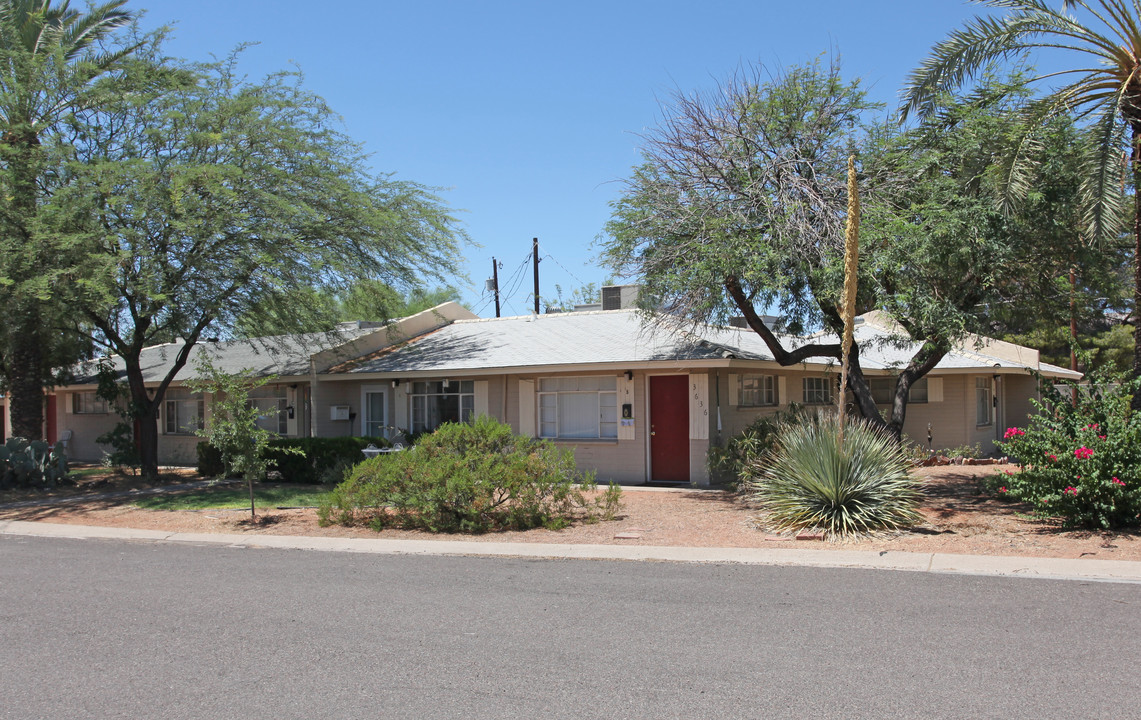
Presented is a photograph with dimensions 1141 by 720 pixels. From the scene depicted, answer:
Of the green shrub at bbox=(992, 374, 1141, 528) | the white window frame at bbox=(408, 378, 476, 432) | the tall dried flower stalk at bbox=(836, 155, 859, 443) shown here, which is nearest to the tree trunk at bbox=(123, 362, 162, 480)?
the white window frame at bbox=(408, 378, 476, 432)

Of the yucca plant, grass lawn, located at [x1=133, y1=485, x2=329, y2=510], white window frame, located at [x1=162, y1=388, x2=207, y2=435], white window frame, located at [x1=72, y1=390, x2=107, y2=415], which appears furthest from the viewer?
white window frame, located at [x1=72, y1=390, x2=107, y2=415]

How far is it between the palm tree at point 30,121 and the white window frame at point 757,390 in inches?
538

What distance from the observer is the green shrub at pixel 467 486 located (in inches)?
521

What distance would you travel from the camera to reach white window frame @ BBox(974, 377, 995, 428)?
24.5 m

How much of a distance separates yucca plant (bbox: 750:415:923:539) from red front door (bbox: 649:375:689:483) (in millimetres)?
5522

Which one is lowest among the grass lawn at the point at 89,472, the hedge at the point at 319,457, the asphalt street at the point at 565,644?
the grass lawn at the point at 89,472

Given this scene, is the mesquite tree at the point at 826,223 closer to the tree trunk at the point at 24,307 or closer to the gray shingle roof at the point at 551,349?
the gray shingle roof at the point at 551,349

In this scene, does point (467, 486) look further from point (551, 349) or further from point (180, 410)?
point (180, 410)

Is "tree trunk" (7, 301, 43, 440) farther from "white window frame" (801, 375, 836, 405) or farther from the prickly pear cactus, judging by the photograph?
"white window frame" (801, 375, 836, 405)

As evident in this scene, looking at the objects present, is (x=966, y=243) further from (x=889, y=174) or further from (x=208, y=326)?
(x=208, y=326)

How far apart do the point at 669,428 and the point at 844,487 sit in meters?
6.71

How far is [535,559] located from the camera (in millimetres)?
11234

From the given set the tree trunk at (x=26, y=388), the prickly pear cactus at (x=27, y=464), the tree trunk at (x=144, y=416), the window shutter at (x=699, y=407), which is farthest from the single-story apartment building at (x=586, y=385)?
the prickly pear cactus at (x=27, y=464)

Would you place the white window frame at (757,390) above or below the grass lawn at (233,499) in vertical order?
above
